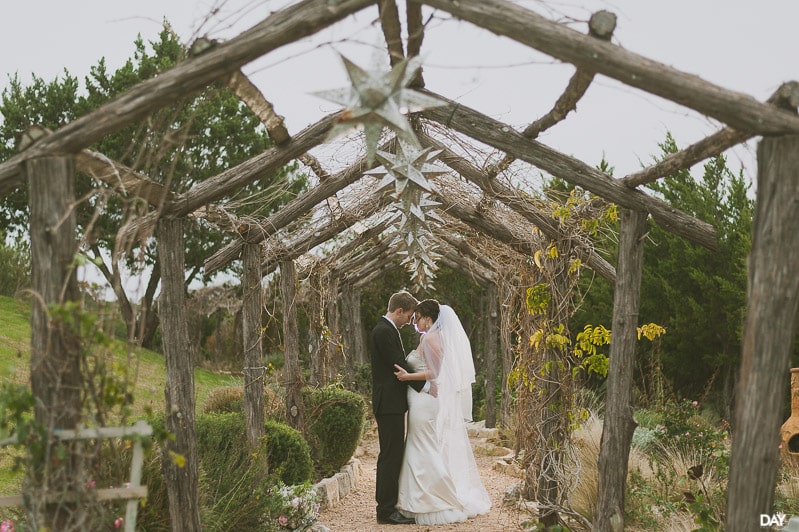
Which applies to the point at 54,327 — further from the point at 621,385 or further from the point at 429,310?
the point at 429,310

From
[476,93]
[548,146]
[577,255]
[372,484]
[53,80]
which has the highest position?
[53,80]

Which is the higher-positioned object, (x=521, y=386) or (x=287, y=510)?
(x=521, y=386)

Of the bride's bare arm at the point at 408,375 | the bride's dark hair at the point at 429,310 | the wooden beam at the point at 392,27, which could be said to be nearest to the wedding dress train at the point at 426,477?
the bride's bare arm at the point at 408,375

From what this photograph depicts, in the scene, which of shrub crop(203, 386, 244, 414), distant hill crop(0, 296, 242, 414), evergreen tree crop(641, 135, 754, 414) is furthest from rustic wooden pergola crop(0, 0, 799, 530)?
distant hill crop(0, 296, 242, 414)

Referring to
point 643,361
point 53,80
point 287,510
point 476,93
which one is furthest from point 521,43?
point 53,80

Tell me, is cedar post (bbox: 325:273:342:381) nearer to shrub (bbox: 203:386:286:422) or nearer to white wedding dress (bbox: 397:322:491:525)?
shrub (bbox: 203:386:286:422)

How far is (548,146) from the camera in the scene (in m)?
5.24

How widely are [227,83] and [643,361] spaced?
10384 mm

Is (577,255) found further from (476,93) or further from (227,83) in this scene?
(227,83)

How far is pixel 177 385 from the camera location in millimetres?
5047

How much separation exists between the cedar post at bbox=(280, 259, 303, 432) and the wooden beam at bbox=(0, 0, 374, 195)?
4695 mm

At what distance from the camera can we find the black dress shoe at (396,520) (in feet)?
24.1

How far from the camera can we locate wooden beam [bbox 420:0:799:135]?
12.1 ft

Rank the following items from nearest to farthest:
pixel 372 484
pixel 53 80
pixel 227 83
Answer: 1. pixel 227 83
2. pixel 372 484
3. pixel 53 80
